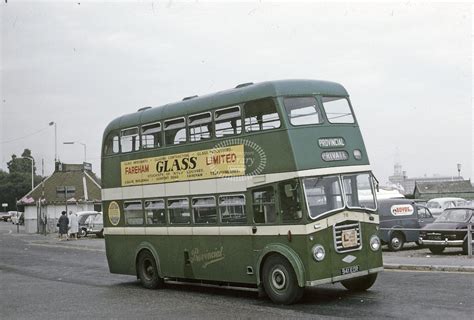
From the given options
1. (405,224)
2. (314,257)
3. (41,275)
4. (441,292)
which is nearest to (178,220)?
(314,257)

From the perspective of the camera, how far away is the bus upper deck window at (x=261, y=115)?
12859mm

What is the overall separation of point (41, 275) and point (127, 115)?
6.72 m

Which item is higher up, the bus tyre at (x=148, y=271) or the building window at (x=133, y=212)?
the building window at (x=133, y=212)

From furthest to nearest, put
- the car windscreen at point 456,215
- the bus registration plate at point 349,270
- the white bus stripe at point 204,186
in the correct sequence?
the car windscreen at point 456,215 → the white bus stripe at point 204,186 → the bus registration plate at point 349,270

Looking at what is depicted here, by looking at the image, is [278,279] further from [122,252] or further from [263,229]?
[122,252]

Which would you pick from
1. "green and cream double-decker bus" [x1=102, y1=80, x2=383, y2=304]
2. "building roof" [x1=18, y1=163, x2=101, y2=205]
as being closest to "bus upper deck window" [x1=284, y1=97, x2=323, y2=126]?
"green and cream double-decker bus" [x1=102, y1=80, x2=383, y2=304]

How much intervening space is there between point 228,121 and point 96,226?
3154cm

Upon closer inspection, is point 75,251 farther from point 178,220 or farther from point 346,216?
point 346,216

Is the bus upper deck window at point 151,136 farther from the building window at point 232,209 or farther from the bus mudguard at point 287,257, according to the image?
the bus mudguard at point 287,257

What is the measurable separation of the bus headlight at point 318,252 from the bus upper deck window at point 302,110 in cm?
238

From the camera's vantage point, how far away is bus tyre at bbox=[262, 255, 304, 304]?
12.2 m

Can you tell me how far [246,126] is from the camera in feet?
44.2

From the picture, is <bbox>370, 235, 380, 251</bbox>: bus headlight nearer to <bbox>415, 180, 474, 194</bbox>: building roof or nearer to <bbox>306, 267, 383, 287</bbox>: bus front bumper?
<bbox>306, 267, 383, 287</bbox>: bus front bumper

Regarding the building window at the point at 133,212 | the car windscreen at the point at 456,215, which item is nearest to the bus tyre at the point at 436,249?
the car windscreen at the point at 456,215
